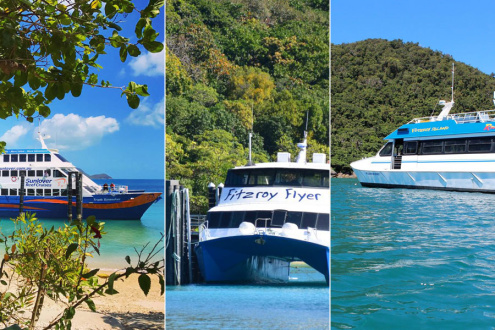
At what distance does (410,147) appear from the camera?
14.2m

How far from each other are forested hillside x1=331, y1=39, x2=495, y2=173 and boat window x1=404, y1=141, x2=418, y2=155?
26.5 ft

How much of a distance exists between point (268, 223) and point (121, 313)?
9.82ft

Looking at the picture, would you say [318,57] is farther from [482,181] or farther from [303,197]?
[482,181]

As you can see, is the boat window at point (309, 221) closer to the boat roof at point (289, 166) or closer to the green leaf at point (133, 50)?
the boat roof at point (289, 166)

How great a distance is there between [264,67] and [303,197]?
0.61 m

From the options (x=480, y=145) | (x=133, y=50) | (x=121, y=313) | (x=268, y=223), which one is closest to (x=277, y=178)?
(x=268, y=223)

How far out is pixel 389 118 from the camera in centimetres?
2464

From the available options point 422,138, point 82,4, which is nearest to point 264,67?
point 82,4

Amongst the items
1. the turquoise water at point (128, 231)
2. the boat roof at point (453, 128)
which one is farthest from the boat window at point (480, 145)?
the turquoise water at point (128, 231)

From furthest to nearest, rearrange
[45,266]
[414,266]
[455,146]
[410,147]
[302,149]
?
[410,147], [455,146], [414,266], [302,149], [45,266]

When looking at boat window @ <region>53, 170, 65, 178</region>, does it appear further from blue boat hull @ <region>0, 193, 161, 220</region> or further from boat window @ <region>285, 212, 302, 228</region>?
boat window @ <region>285, 212, 302, 228</region>

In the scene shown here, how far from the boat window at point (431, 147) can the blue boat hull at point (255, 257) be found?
11709mm

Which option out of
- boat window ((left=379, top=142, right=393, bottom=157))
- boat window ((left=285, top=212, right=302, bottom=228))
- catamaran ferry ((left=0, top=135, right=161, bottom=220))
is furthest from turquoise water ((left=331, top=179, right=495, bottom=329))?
catamaran ferry ((left=0, top=135, right=161, bottom=220))

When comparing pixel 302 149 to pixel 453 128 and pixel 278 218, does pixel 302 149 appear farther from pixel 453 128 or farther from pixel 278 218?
pixel 453 128
